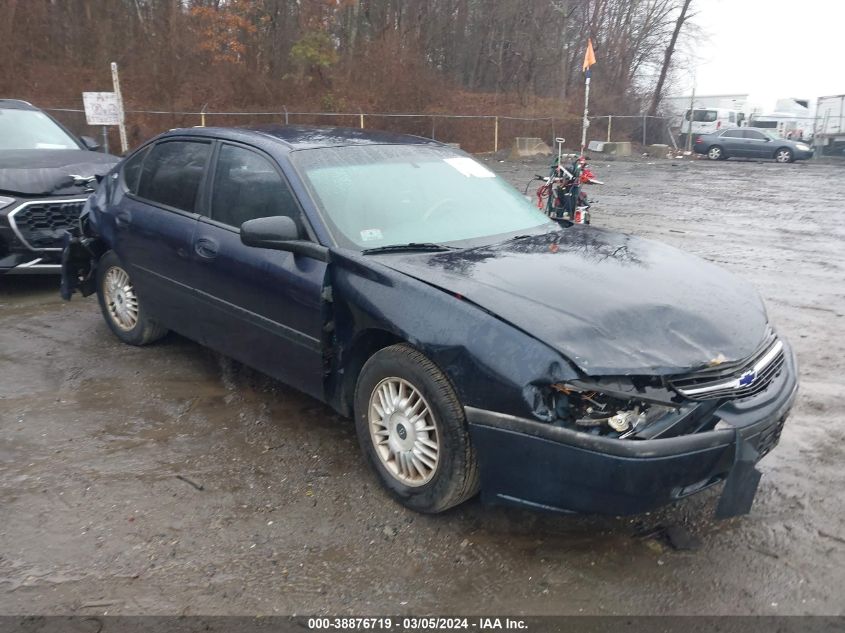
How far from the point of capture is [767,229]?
12133mm

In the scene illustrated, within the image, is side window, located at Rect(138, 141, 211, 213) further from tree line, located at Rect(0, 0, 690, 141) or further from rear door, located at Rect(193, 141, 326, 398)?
tree line, located at Rect(0, 0, 690, 141)

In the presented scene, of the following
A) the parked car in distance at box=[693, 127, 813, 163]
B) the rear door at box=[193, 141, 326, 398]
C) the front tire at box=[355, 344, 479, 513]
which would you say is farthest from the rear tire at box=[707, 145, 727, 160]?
the front tire at box=[355, 344, 479, 513]

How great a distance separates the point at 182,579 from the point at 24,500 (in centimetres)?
110

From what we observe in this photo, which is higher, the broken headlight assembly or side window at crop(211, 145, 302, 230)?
side window at crop(211, 145, 302, 230)

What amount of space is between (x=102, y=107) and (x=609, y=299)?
1309 centimetres

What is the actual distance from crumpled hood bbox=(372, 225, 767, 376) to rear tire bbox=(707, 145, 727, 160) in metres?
29.7

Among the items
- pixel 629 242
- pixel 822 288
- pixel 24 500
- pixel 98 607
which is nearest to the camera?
pixel 98 607

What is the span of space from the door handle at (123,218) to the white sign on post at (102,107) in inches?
380

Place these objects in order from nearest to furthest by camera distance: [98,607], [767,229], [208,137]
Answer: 1. [98,607]
2. [208,137]
3. [767,229]

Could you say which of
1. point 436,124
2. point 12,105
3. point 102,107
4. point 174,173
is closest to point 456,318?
point 174,173

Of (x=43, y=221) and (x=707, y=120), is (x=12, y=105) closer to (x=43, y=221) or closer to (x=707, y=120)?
(x=43, y=221)

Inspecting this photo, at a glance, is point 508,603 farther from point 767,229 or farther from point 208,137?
point 767,229

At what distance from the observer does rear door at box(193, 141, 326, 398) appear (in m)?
3.74

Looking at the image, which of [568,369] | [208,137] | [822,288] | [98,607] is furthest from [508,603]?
[822,288]
